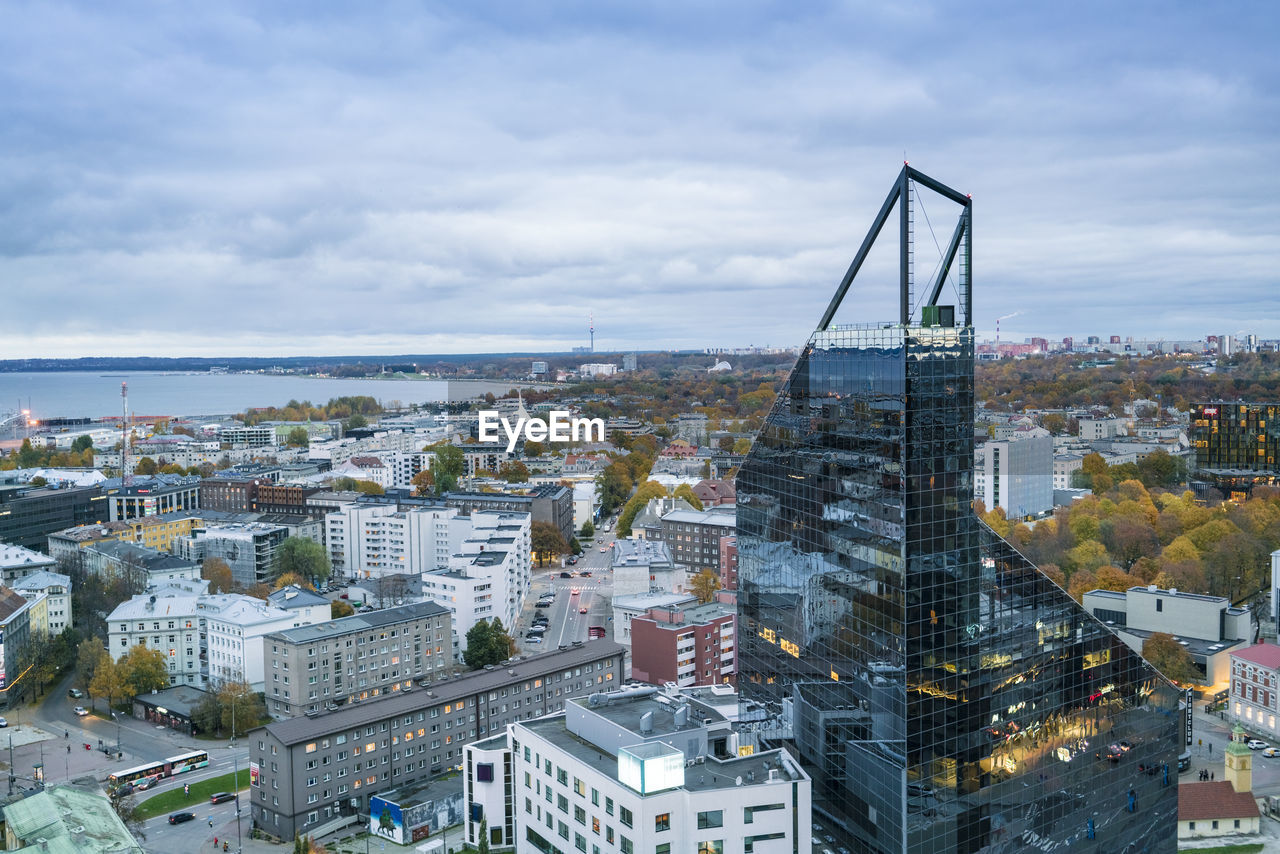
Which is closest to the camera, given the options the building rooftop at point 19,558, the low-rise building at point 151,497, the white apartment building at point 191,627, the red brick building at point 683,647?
the red brick building at point 683,647

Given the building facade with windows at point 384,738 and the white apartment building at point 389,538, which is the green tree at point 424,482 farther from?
the building facade with windows at point 384,738

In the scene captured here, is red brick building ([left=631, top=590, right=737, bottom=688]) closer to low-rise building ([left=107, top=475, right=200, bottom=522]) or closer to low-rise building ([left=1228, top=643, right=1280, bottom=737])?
low-rise building ([left=1228, top=643, right=1280, bottom=737])

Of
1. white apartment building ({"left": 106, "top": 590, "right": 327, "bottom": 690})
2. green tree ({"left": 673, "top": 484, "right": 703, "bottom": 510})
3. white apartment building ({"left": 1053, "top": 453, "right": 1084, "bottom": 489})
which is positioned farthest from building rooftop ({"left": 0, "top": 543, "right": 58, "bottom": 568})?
white apartment building ({"left": 1053, "top": 453, "right": 1084, "bottom": 489})

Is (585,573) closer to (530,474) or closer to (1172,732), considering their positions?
(530,474)

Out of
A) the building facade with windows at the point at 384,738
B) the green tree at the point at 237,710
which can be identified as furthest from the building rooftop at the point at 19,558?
the building facade with windows at the point at 384,738

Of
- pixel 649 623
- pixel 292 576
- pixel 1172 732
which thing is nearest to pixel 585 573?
pixel 292 576

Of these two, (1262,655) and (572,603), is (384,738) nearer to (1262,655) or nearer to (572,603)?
(572,603)
